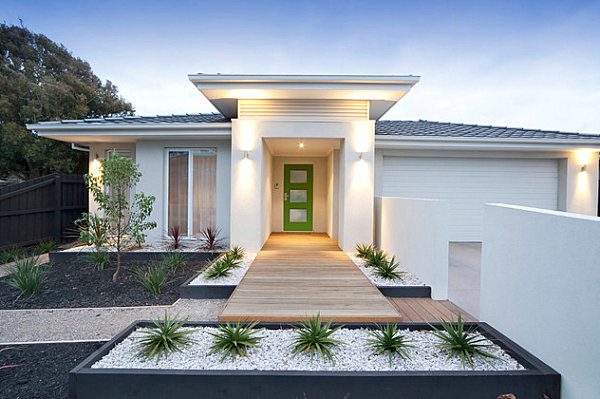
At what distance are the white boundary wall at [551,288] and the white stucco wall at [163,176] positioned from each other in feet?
19.5

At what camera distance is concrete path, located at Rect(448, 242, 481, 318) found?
4234mm

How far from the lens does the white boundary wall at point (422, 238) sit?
14.1 ft

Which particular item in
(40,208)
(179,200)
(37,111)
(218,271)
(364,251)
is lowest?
(218,271)

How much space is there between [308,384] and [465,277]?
4263 millimetres

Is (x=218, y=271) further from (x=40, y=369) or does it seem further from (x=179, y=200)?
(x=179, y=200)

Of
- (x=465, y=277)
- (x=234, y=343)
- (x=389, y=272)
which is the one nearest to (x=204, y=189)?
(x=389, y=272)

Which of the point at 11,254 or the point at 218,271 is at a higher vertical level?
the point at 218,271

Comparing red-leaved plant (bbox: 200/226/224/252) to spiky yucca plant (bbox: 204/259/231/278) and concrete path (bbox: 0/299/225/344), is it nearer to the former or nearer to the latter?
spiky yucca plant (bbox: 204/259/231/278)

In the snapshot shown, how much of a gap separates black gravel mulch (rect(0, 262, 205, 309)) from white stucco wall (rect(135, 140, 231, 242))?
191 cm

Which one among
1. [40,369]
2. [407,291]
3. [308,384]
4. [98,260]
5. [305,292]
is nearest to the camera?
[308,384]

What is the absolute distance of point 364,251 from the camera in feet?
20.1

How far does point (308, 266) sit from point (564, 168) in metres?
7.90

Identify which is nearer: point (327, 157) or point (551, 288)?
point (551, 288)

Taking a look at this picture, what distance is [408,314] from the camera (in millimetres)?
3740
